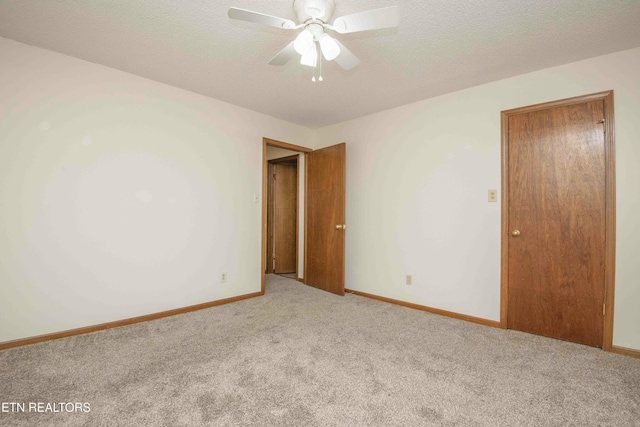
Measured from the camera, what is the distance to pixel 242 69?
2.56 m

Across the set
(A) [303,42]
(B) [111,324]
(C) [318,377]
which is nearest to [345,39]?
(A) [303,42]

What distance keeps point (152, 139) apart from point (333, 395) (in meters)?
2.83

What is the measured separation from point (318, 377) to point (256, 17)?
2.19 m

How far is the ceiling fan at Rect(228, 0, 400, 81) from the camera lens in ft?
4.80

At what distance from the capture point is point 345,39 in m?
2.09

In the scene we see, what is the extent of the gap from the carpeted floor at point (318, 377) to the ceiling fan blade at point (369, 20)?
210 centimetres

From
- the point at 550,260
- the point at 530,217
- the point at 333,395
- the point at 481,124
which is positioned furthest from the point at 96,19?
the point at 550,260

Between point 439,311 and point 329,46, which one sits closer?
point 329,46

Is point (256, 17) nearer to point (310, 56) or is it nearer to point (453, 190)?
point (310, 56)

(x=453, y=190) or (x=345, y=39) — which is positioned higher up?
(x=345, y=39)

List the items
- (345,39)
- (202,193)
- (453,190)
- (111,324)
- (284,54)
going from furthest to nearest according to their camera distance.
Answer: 1. (202,193)
2. (453,190)
3. (111,324)
4. (345,39)
5. (284,54)

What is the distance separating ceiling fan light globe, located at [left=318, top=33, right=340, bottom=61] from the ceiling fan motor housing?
0.36ft

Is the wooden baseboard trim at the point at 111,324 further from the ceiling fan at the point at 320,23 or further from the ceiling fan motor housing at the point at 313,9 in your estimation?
the ceiling fan motor housing at the point at 313,9

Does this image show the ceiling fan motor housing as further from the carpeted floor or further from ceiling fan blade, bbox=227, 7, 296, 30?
the carpeted floor
